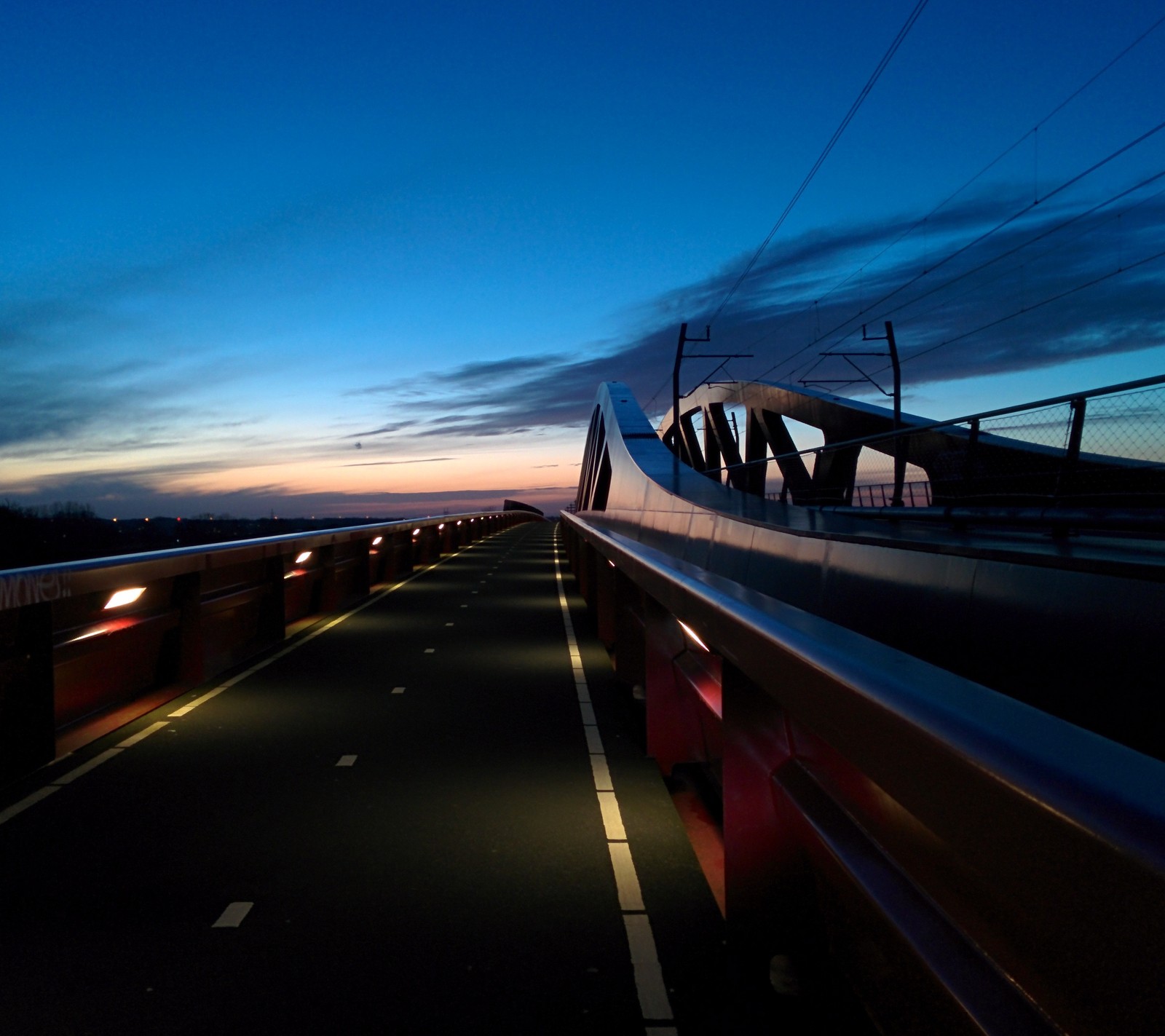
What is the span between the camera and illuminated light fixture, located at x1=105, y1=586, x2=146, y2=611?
895 centimetres

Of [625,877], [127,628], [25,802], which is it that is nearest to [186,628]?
[127,628]

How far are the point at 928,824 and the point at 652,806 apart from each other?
16.3ft

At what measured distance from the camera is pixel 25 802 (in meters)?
6.30

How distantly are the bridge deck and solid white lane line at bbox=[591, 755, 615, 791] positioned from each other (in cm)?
3

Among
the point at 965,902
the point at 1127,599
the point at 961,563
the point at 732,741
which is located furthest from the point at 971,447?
the point at 965,902

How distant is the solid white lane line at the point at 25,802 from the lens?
6.02 meters

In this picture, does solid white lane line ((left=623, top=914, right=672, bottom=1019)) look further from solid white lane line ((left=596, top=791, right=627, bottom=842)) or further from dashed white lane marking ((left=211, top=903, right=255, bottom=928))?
dashed white lane marking ((left=211, top=903, right=255, bottom=928))

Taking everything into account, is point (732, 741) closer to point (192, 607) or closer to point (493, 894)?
point (493, 894)

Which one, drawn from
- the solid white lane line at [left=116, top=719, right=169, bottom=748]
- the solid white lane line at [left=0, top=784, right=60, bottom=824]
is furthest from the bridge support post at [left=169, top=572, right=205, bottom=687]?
the solid white lane line at [left=0, top=784, right=60, bottom=824]

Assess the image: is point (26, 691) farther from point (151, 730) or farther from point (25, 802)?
point (151, 730)

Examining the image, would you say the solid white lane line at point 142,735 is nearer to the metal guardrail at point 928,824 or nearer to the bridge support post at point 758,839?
the metal guardrail at point 928,824

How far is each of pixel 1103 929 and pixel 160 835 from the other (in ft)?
18.3

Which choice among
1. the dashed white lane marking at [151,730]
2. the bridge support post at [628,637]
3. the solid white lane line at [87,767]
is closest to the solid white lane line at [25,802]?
the dashed white lane marking at [151,730]

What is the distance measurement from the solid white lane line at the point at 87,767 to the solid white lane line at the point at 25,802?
0.45 feet
